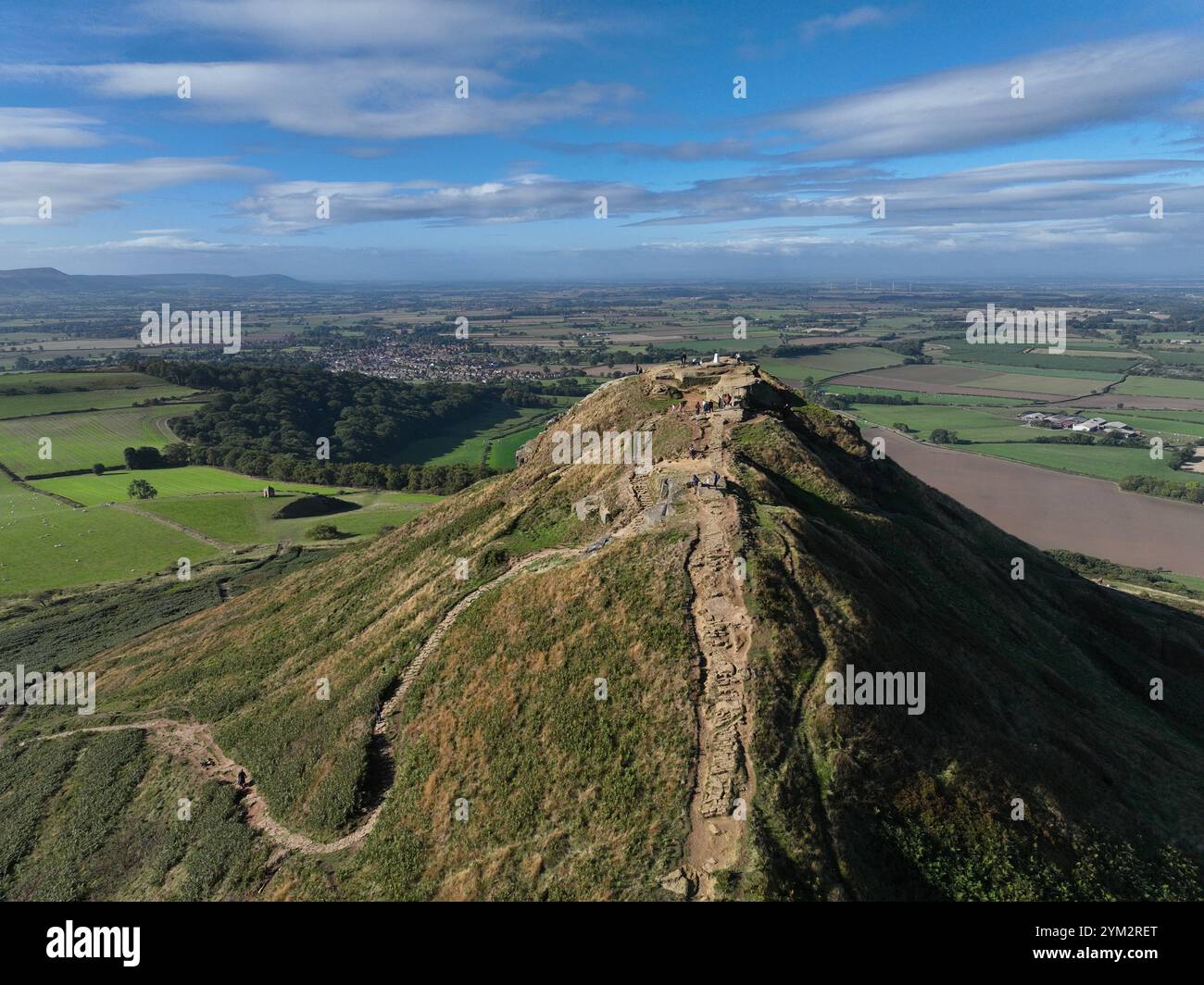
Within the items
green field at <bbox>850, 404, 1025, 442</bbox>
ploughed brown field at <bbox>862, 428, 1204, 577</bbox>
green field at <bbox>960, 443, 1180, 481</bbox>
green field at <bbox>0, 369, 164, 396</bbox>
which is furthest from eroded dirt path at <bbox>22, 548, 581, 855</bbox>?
green field at <bbox>0, 369, 164, 396</bbox>

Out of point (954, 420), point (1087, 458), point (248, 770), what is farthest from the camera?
point (954, 420)

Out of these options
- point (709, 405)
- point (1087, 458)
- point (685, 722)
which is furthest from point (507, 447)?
point (685, 722)

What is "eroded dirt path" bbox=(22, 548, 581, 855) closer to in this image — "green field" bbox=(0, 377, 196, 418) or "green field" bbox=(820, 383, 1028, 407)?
"green field" bbox=(0, 377, 196, 418)

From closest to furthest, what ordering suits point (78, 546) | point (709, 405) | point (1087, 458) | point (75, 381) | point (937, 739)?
point (937, 739) → point (709, 405) → point (78, 546) → point (1087, 458) → point (75, 381)

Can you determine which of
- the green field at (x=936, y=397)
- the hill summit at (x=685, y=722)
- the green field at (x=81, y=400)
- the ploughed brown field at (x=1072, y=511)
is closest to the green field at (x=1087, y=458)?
the ploughed brown field at (x=1072, y=511)

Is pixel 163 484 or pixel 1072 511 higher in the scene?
pixel 163 484

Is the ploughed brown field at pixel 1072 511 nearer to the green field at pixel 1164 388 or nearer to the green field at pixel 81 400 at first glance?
the green field at pixel 1164 388

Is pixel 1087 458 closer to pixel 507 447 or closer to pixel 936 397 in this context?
pixel 936 397

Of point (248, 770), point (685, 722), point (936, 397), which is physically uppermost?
point (936, 397)
